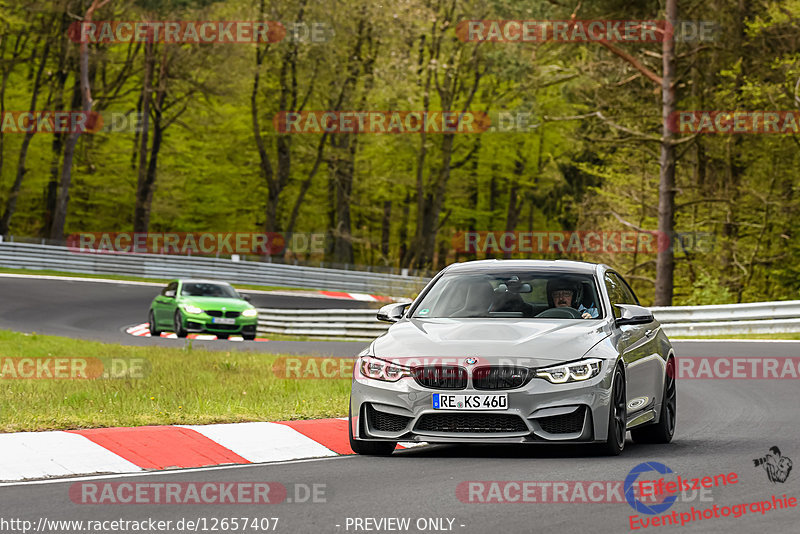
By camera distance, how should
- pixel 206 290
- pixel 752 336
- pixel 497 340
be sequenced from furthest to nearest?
pixel 206 290, pixel 752 336, pixel 497 340

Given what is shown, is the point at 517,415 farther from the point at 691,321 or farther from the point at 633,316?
the point at 691,321

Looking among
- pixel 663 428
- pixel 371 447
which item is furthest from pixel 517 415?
pixel 663 428

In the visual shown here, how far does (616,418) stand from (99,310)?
1162 inches

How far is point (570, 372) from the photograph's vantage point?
9.16 metres

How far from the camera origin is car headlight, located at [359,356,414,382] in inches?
367

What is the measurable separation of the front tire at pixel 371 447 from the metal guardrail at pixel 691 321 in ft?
55.7

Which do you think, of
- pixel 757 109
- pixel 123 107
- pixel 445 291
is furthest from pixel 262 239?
pixel 445 291

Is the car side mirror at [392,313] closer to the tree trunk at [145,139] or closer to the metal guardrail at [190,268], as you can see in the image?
the metal guardrail at [190,268]

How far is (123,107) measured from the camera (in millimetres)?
71062

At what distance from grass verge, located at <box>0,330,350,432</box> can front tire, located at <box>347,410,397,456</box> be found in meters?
1.77

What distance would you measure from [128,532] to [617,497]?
118 inches

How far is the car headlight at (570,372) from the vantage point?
912 centimetres

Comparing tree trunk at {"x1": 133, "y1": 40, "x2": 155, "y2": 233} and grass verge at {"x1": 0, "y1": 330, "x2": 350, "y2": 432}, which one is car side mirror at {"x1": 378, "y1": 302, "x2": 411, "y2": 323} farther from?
tree trunk at {"x1": 133, "y1": 40, "x2": 155, "y2": 233}

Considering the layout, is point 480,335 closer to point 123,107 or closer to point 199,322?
point 199,322
